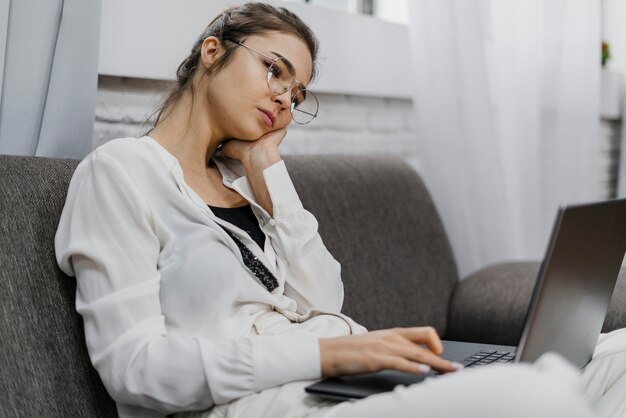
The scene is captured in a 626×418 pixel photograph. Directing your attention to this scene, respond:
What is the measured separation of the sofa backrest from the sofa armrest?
0.04 metres

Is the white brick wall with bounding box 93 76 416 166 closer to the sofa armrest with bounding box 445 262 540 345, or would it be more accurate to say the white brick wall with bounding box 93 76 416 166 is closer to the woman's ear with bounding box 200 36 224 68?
the woman's ear with bounding box 200 36 224 68

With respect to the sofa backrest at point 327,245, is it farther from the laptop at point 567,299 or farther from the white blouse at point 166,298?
the laptop at point 567,299

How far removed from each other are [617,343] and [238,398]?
664mm

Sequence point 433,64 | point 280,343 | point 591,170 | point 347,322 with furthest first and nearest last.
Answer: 1. point 591,170
2. point 433,64
3. point 347,322
4. point 280,343

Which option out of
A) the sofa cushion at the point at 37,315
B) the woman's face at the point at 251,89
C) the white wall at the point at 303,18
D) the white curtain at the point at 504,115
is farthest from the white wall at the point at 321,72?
the sofa cushion at the point at 37,315

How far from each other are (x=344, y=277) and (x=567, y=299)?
31.3 inches

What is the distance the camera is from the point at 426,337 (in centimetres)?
116

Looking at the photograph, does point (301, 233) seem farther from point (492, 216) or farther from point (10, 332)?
point (492, 216)

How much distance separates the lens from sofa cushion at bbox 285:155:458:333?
1931mm

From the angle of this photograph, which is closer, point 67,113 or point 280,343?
point 280,343

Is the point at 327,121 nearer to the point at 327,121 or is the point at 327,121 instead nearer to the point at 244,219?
the point at 327,121

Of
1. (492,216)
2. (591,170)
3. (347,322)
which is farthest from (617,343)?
(591,170)

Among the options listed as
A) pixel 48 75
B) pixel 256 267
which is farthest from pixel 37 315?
pixel 48 75

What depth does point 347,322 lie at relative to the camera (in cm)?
144
